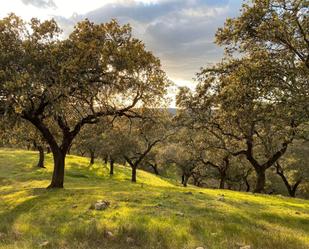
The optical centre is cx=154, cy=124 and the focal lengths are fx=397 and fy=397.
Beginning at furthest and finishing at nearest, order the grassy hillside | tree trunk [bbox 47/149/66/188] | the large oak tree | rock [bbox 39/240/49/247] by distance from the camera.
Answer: tree trunk [bbox 47/149/66/188] → the large oak tree → the grassy hillside → rock [bbox 39/240/49/247]

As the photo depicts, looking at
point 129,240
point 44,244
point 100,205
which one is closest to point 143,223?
point 129,240

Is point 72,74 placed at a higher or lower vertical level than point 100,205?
higher

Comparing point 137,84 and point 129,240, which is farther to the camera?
point 137,84

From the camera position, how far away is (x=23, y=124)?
1341 inches

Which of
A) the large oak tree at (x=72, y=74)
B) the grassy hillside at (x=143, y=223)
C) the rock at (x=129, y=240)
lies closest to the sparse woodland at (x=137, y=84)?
the large oak tree at (x=72, y=74)

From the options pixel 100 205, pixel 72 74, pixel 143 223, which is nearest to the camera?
pixel 143 223

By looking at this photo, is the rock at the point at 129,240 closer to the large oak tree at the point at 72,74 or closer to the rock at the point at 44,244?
the rock at the point at 44,244

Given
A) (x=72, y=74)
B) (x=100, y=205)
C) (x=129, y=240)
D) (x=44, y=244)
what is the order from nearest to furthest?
(x=44, y=244)
(x=129, y=240)
(x=100, y=205)
(x=72, y=74)

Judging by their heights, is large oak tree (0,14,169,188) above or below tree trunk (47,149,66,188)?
above

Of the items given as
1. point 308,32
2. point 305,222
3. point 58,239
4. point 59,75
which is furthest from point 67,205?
point 308,32

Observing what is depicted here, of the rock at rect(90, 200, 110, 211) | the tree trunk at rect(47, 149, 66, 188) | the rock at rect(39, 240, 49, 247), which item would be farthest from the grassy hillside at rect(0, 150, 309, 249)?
the tree trunk at rect(47, 149, 66, 188)

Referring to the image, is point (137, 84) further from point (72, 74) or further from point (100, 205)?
point (100, 205)

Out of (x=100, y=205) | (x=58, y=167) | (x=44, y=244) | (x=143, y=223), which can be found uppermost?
(x=58, y=167)

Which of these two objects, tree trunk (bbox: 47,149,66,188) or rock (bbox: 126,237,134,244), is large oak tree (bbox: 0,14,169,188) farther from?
rock (bbox: 126,237,134,244)
